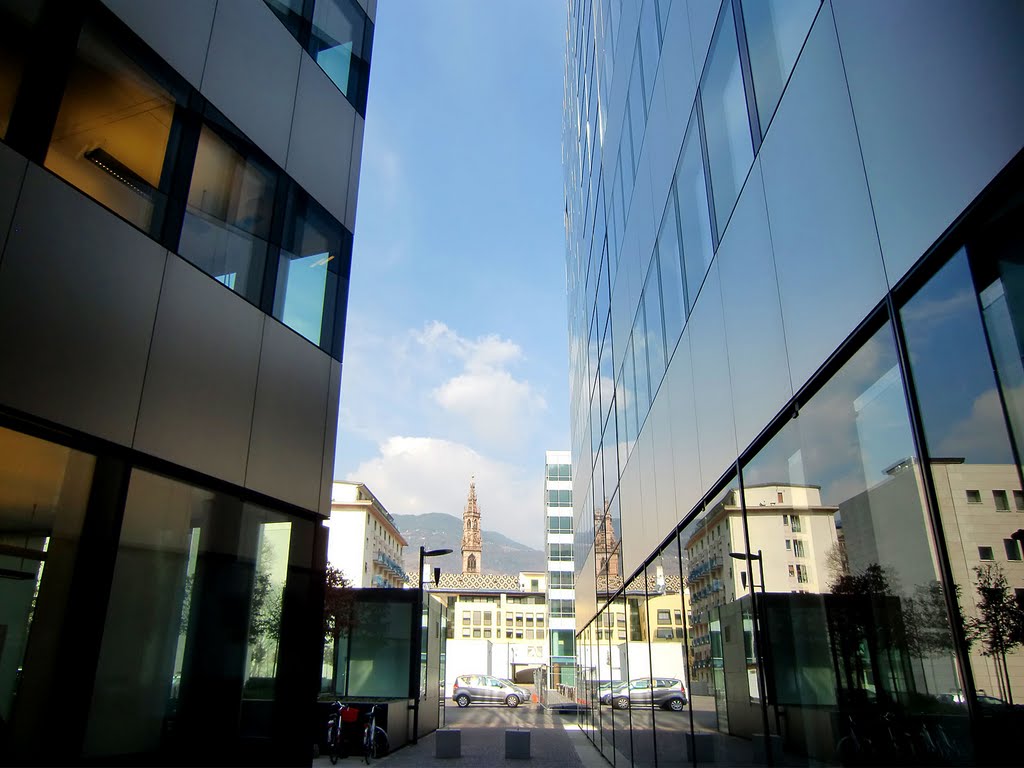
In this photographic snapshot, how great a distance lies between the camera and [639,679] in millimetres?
14016

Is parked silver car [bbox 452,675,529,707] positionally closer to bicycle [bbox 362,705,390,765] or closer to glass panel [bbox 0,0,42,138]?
bicycle [bbox 362,705,390,765]

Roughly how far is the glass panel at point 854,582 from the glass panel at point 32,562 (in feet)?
18.7

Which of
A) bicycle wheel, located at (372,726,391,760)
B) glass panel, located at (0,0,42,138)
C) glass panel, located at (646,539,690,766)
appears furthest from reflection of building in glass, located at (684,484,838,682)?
bicycle wheel, located at (372,726,391,760)

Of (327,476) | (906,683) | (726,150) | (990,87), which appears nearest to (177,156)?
(327,476)

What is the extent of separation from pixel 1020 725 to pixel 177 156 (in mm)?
8021

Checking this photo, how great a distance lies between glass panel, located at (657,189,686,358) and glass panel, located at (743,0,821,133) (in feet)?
11.3

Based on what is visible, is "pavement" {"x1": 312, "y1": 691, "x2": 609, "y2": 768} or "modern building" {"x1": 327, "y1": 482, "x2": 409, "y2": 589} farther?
"modern building" {"x1": 327, "y1": 482, "x2": 409, "y2": 589}

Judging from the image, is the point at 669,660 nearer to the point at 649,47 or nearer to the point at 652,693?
the point at 652,693

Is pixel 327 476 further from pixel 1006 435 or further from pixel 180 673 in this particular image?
pixel 1006 435

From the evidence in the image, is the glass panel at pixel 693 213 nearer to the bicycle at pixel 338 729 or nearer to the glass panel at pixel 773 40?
the glass panel at pixel 773 40

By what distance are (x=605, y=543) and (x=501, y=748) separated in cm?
686

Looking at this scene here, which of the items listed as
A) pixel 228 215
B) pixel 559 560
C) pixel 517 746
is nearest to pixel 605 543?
pixel 517 746

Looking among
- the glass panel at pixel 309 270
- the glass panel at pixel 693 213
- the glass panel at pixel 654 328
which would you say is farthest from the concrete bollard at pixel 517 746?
the glass panel at pixel 693 213

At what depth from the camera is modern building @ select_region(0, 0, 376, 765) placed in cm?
577
